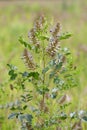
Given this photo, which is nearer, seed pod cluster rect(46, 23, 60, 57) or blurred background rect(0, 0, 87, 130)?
seed pod cluster rect(46, 23, 60, 57)

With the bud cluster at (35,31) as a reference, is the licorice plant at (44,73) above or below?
below

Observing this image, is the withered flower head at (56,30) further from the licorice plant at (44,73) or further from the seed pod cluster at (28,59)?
the seed pod cluster at (28,59)

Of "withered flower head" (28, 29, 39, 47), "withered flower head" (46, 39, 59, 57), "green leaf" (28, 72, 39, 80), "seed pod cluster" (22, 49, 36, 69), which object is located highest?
"withered flower head" (28, 29, 39, 47)

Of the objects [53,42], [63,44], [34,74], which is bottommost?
[34,74]

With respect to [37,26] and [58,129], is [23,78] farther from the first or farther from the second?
[58,129]

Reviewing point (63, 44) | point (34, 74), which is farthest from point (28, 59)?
point (63, 44)

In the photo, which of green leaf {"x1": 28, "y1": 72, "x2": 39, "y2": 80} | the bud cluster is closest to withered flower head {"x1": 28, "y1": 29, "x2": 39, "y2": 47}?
the bud cluster

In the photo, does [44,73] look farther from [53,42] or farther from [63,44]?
[63,44]

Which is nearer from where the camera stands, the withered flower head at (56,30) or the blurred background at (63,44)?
the withered flower head at (56,30)

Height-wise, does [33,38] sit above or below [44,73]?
above

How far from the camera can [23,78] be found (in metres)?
2.11

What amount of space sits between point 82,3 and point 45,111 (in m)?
12.4

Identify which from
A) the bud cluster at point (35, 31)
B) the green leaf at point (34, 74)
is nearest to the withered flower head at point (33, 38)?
the bud cluster at point (35, 31)

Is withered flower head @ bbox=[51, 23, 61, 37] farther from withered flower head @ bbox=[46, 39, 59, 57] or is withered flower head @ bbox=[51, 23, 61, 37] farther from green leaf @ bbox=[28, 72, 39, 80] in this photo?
green leaf @ bbox=[28, 72, 39, 80]
